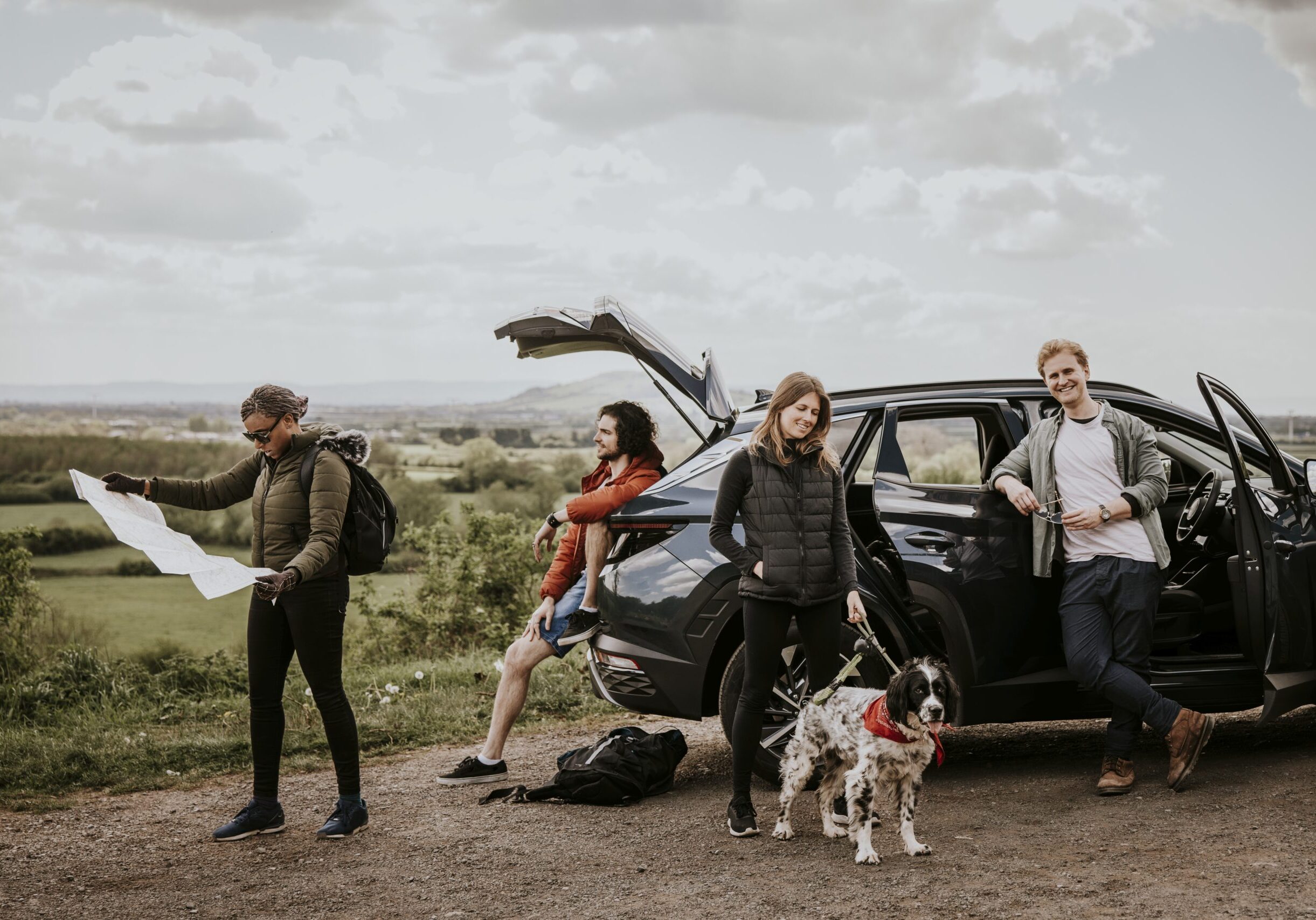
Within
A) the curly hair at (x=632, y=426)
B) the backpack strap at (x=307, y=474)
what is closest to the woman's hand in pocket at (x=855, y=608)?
the curly hair at (x=632, y=426)

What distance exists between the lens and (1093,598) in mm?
5047

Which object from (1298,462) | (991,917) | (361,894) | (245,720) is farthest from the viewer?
(245,720)

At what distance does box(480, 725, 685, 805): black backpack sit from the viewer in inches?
208

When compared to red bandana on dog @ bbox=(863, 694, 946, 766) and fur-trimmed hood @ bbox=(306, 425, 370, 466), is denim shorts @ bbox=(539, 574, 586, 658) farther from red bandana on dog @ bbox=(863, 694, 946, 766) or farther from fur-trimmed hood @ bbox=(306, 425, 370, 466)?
red bandana on dog @ bbox=(863, 694, 946, 766)

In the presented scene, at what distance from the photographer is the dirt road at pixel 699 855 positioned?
3934mm

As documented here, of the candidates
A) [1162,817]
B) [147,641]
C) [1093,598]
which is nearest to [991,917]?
[1162,817]

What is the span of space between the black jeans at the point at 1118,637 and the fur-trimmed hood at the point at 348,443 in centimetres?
307

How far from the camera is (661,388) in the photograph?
19.0ft

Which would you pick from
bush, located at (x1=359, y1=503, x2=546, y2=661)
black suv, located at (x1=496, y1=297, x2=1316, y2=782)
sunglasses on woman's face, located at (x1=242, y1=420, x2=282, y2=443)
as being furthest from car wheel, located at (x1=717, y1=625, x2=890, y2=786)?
bush, located at (x1=359, y1=503, x2=546, y2=661)

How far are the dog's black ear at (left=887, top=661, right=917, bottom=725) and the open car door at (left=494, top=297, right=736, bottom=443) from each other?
1.64 meters

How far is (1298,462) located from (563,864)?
3757 millimetres

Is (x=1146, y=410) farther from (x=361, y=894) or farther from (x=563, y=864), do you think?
(x=361, y=894)

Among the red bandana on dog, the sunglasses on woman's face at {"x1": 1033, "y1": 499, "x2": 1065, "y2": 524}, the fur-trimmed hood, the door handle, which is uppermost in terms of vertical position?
the fur-trimmed hood

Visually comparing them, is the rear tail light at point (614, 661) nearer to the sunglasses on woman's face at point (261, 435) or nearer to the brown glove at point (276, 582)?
the brown glove at point (276, 582)
